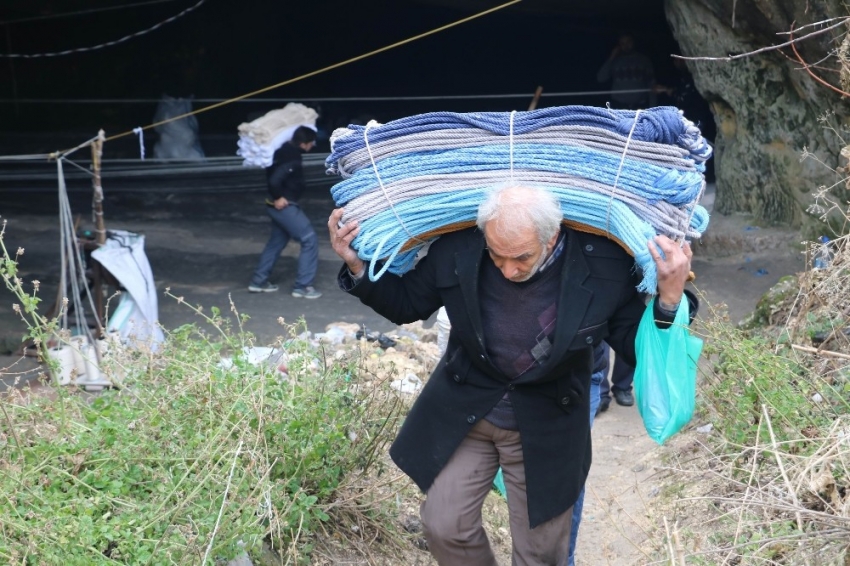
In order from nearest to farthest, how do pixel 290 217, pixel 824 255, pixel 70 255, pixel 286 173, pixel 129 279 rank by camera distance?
pixel 824 255
pixel 70 255
pixel 129 279
pixel 286 173
pixel 290 217

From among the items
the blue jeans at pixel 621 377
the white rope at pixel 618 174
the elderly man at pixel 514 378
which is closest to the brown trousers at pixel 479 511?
the elderly man at pixel 514 378

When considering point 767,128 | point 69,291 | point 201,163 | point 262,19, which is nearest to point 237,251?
point 201,163

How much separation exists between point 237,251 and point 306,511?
7.37m

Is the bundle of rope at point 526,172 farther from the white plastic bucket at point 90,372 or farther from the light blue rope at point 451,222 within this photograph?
the white plastic bucket at point 90,372

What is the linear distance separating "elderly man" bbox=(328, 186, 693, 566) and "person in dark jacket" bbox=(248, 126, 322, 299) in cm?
566

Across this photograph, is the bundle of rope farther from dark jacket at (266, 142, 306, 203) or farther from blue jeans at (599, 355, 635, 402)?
dark jacket at (266, 142, 306, 203)

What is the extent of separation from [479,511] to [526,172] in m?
1.08

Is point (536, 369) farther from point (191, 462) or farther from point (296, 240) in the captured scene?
point (296, 240)

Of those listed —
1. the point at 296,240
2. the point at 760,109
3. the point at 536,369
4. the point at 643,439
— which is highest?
the point at 536,369

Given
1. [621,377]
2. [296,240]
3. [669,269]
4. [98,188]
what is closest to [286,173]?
[296,240]

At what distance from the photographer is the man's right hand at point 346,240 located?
10.2 ft

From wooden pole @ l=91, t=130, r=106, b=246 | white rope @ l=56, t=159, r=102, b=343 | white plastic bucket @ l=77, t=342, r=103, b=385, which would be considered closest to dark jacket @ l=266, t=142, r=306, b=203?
wooden pole @ l=91, t=130, r=106, b=246

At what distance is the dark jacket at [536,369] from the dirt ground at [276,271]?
97cm

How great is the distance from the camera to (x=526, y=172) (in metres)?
3.04
